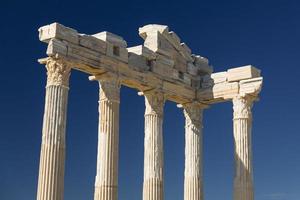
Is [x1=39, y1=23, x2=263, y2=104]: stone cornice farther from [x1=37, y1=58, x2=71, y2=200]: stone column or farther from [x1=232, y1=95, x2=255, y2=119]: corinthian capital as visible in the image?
[x1=37, y1=58, x2=71, y2=200]: stone column

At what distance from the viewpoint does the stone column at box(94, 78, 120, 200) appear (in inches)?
1414

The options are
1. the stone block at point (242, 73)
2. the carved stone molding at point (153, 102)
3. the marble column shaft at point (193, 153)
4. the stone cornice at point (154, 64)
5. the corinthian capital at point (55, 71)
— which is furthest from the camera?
the marble column shaft at point (193, 153)

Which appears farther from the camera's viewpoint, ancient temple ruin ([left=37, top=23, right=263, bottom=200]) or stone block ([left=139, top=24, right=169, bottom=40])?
stone block ([left=139, top=24, right=169, bottom=40])

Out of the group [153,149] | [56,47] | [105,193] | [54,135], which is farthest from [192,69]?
[54,135]

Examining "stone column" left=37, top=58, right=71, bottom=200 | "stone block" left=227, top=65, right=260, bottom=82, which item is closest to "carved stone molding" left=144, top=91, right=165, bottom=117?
"stone block" left=227, top=65, right=260, bottom=82

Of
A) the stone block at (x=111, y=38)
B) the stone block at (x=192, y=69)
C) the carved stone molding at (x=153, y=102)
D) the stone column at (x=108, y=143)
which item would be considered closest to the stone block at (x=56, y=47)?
the stone block at (x=111, y=38)

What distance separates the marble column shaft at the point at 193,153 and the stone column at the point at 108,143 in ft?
28.7

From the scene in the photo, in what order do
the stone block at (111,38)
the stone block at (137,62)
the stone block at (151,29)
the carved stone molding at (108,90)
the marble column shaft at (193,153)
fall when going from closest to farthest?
the carved stone molding at (108,90) < the stone block at (111,38) < the stone block at (137,62) < the stone block at (151,29) < the marble column shaft at (193,153)

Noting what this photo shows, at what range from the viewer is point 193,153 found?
44469mm

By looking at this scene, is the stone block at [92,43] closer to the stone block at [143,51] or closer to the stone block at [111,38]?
the stone block at [111,38]

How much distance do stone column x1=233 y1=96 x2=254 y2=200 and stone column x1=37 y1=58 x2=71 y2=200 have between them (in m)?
13.5

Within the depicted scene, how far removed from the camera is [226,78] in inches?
1721

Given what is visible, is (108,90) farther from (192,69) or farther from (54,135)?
(192,69)

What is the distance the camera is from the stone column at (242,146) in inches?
1642
